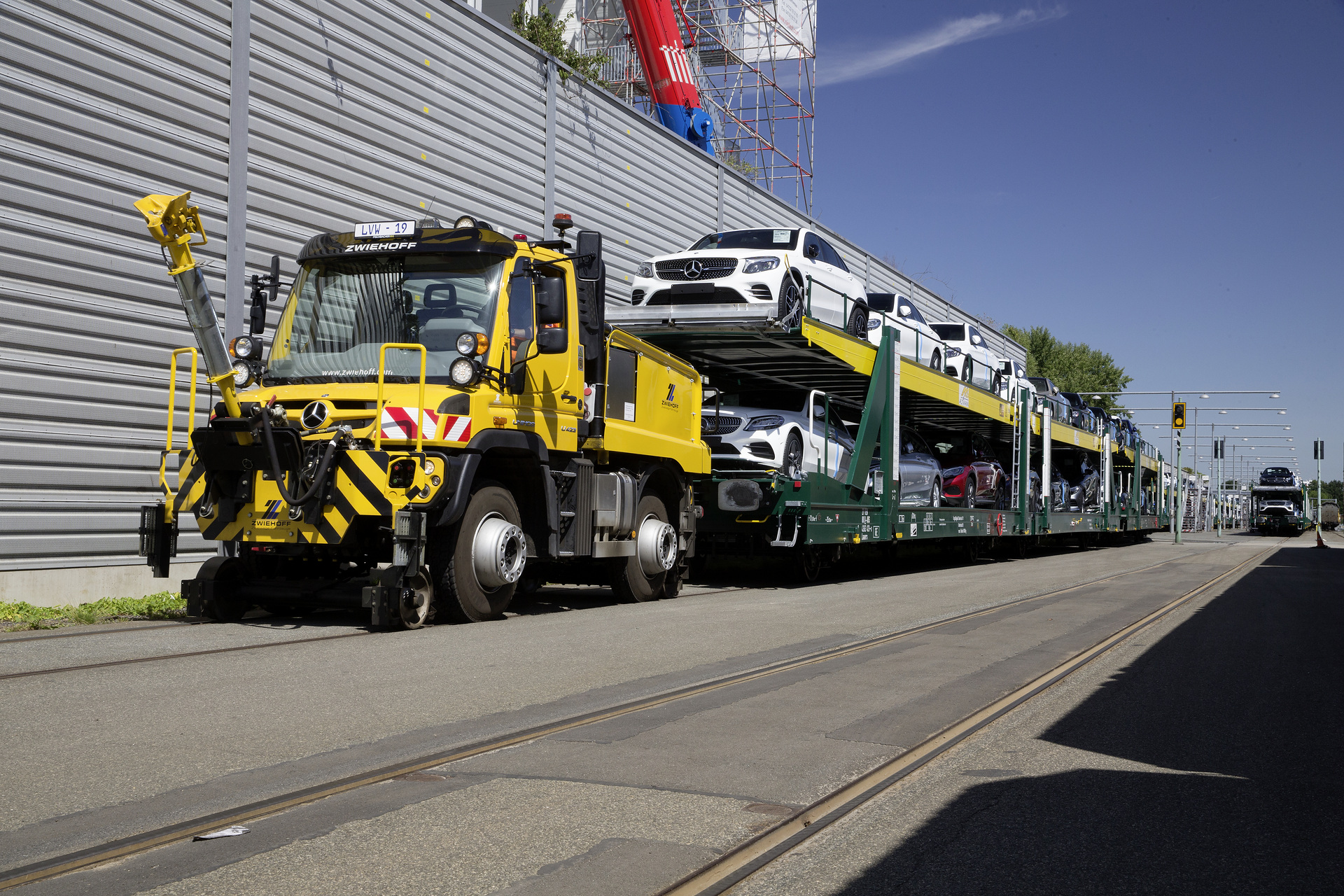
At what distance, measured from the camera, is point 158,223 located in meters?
8.68

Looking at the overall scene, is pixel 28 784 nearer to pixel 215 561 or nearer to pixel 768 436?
pixel 215 561

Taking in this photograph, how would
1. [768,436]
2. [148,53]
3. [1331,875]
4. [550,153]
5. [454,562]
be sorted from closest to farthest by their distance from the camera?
[1331,875], [454,562], [148,53], [768,436], [550,153]

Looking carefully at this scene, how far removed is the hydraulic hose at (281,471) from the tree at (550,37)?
81.7 feet

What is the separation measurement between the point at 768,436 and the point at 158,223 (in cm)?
835

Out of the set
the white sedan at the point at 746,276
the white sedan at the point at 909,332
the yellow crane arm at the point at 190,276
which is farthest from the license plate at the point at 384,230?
the white sedan at the point at 909,332

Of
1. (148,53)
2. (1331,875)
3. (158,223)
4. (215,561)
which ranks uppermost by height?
(148,53)

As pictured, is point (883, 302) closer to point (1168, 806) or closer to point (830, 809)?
point (1168, 806)

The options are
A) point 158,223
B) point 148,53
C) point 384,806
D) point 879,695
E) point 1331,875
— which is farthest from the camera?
point 148,53

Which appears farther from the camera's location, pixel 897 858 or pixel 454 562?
pixel 454 562

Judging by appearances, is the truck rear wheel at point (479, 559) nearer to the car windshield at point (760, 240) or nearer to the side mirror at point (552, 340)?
the side mirror at point (552, 340)

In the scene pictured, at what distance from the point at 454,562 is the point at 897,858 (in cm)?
603

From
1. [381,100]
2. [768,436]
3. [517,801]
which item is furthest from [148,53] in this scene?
[517,801]

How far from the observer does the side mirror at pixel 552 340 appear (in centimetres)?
959

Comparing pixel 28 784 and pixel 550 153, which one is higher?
pixel 550 153
